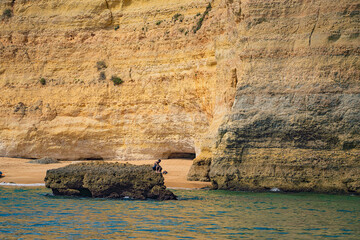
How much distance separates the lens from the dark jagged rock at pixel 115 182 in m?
14.2

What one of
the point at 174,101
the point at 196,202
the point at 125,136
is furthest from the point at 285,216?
the point at 125,136

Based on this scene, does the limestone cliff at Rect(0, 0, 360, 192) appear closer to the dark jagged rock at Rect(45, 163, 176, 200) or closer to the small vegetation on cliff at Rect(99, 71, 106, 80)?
the small vegetation on cliff at Rect(99, 71, 106, 80)

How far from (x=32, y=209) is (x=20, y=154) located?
52.8ft

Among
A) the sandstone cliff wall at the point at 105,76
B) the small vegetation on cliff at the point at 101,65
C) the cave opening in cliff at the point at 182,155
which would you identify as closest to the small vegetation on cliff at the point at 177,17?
the sandstone cliff wall at the point at 105,76

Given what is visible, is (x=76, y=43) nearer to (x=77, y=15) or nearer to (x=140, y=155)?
(x=77, y=15)

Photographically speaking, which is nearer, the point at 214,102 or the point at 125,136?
the point at 214,102

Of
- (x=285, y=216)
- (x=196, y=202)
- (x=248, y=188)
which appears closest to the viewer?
(x=285, y=216)

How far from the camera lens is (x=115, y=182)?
1424 centimetres

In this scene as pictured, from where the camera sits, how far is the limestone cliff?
52.9 feet

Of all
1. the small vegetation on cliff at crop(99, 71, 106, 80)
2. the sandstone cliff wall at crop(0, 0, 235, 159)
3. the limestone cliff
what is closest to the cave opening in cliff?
the limestone cliff

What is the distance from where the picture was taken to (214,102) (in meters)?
22.1

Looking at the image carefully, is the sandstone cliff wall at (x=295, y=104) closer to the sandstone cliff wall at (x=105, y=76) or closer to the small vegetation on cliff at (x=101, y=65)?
the sandstone cliff wall at (x=105, y=76)

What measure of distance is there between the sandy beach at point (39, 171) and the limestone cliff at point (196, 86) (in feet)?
2.60

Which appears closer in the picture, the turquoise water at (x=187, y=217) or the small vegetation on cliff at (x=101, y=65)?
the turquoise water at (x=187, y=217)
